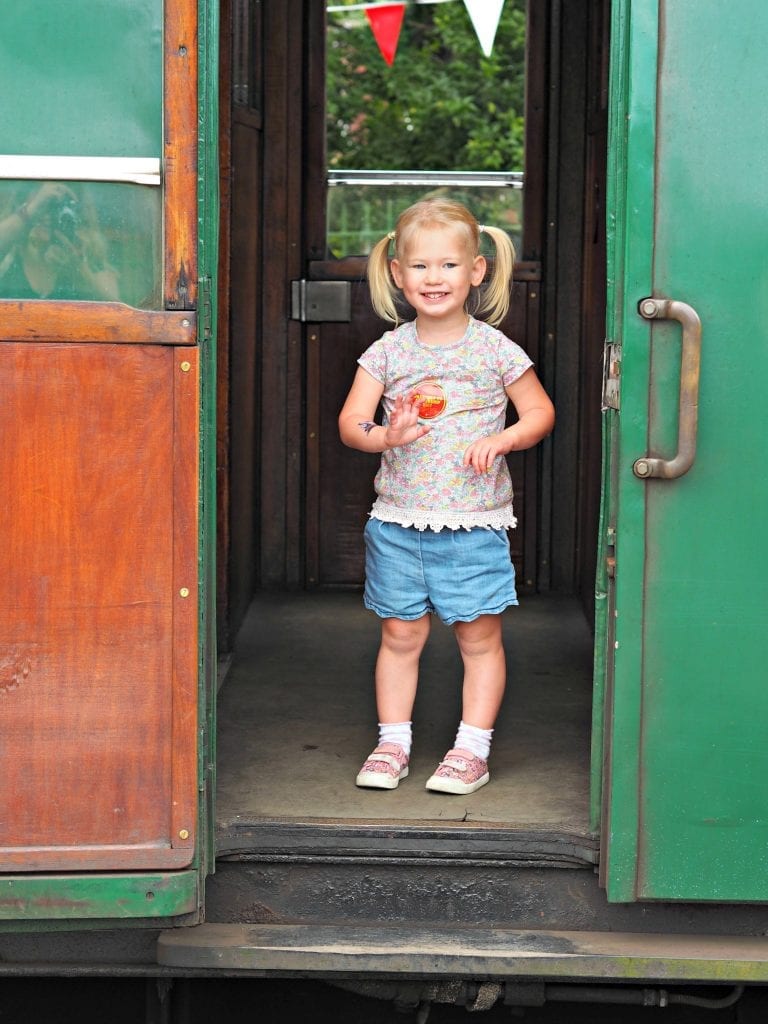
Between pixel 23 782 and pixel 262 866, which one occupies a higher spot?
pixel 23 782

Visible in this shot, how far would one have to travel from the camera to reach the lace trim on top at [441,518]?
336cm

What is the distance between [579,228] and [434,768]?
2.44 metres

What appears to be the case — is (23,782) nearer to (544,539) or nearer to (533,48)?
(544,539)

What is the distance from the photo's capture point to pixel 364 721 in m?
3.82

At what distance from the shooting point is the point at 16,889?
271 cm

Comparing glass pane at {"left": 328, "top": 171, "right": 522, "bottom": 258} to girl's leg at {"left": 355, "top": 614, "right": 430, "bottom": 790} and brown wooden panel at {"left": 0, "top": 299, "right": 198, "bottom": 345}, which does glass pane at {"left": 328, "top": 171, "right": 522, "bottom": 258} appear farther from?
brown wooden panel at {"left": 0, "top": 299, "right": 198, "bottom": 345}

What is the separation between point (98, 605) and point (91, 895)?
1.83 ft

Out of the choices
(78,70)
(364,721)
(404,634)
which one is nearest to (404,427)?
(404,634)

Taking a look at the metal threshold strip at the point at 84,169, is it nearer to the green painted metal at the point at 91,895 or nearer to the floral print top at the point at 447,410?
the floral print top at the point at 447,410

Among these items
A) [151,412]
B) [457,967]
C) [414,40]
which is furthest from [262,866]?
[414,40]

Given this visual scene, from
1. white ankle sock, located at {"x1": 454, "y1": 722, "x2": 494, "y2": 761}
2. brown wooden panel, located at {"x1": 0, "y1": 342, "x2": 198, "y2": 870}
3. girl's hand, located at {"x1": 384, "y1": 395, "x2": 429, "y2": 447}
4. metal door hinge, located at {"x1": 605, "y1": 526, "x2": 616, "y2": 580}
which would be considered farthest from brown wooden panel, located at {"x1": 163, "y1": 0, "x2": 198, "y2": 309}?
white ankle sock, located at {"x1": 454, "y1": 722, "x2": 494, "y2": 761}

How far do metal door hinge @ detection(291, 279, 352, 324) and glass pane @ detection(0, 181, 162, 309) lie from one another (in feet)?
8.68

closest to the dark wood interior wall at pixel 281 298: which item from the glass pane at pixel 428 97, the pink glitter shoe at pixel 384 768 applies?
the pink glitter shoe at pixel 384 768

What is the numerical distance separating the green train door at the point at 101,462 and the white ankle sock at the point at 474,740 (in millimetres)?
816
